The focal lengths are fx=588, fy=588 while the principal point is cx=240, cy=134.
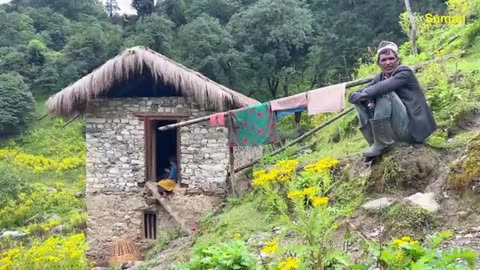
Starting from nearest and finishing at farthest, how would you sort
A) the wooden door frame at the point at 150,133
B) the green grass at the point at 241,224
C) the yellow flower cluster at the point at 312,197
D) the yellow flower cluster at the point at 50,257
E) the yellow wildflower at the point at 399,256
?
the yellow wildflower at the point at 399,256
the yellow flower cluster at the point at 312,197
the yellow flower cluster at the point at 50,257
the green grass at the point at 241,224
the wooden door frame at the point at 150,133

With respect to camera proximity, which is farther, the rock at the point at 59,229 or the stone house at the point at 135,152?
the rock at the point at 59,229

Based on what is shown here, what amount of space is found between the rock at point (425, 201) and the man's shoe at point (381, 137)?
59 centimetres

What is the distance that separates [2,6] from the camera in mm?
43500

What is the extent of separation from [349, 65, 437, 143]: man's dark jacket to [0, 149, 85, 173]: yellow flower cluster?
69.9ft

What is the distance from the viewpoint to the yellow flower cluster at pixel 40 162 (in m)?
25.0

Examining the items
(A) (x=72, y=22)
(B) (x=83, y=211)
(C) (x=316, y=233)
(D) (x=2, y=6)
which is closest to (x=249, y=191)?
(C) (x=316, y=233)

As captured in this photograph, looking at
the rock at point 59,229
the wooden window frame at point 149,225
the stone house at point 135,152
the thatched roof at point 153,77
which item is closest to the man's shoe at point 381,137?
the thatched roof at point 153,77

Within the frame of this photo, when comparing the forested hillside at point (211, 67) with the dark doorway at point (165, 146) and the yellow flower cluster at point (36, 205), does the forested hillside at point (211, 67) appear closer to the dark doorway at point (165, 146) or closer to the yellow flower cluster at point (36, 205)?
the yellow flower cluster at point (36, 205)

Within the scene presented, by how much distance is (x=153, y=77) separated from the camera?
10812 mm

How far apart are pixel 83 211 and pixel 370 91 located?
1617cm

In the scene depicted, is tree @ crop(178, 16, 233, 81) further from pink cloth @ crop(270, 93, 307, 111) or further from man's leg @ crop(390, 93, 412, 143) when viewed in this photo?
man's leg @ crop(390, 93, 412, 143)

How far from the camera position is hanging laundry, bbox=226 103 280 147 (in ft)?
29.5

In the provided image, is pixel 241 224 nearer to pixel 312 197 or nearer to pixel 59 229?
pixel 312 197

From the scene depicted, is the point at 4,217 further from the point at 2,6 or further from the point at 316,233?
the point at 2,6
